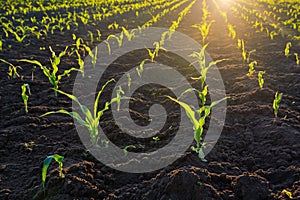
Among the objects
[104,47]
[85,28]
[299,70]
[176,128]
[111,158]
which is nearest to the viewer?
[111,158]

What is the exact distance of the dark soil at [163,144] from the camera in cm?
246

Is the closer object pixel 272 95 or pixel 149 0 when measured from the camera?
pixel 272 95

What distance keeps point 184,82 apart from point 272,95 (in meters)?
1.31

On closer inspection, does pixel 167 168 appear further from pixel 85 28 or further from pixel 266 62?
pixel 85 28

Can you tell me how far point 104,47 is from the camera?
7.16 metres

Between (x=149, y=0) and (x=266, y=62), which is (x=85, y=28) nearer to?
(x=266, y=62)

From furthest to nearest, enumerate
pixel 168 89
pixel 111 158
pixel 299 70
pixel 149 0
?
pixel 149 0, pixel 299 70, pixel 168 89, pixel 111 158

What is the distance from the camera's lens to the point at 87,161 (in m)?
2.90

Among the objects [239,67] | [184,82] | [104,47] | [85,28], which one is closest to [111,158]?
[184,82]

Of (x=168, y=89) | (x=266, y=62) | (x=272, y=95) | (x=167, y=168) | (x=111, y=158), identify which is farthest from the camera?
(x=266, y=62)

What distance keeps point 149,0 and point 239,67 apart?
62.8 ft

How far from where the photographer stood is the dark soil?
2459 millimetres

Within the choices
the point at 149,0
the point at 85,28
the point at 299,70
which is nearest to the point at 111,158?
the point at 299,70

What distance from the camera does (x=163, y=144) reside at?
3.19m
